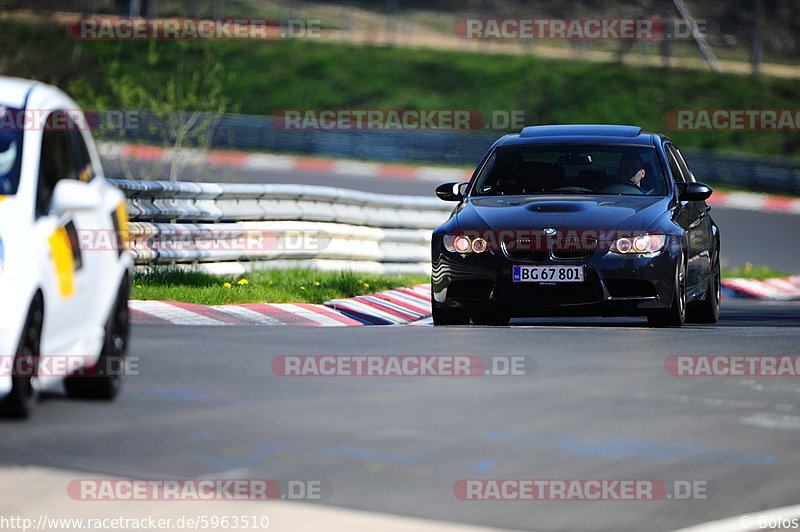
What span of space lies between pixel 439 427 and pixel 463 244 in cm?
454

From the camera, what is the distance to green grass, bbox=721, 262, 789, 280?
70.4ft

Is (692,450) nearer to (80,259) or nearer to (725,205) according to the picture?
(80,259)

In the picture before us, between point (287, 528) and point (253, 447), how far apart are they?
4.00 feet

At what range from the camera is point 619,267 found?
456 inches

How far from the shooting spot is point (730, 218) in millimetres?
29484

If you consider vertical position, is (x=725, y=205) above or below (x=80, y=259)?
below

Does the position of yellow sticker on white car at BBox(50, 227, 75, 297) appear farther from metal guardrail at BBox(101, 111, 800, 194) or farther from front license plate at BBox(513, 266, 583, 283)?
metal guardrail at BBox(101, 111, 800, 194)

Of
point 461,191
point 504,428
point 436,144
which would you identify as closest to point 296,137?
point 436,144

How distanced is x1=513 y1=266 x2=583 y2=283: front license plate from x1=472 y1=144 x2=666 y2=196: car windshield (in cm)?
122

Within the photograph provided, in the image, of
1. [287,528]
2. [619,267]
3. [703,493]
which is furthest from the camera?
[619,267]

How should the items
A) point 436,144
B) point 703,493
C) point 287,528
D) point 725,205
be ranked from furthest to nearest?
point 436,144
point 725,205
point 703,493
point 287,528

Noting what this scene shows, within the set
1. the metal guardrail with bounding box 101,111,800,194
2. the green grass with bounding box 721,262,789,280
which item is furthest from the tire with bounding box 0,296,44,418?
the metal guardrail with bounding box 101,111,800,194

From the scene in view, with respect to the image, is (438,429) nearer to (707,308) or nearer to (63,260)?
(63,260)

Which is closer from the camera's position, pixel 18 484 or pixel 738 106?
pixel 18 484
